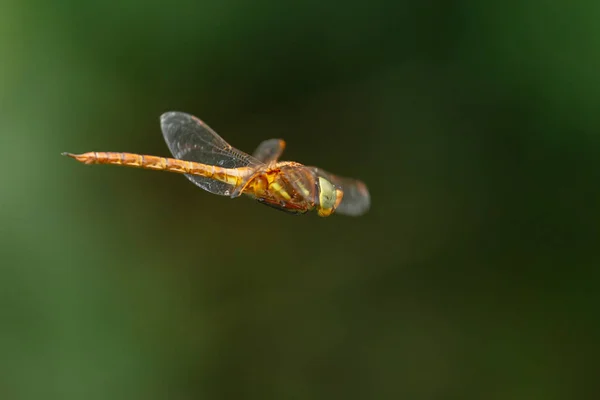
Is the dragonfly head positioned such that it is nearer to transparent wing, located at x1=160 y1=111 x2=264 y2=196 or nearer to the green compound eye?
the green compound eye

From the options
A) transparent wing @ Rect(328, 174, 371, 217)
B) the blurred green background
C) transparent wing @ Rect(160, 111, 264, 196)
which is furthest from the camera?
the blurred green background

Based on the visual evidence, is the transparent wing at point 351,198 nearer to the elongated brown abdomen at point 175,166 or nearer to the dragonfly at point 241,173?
the dragonfly at point 241,173

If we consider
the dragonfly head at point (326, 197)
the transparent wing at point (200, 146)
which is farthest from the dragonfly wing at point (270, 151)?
the dragonfly head at point (326, 197)

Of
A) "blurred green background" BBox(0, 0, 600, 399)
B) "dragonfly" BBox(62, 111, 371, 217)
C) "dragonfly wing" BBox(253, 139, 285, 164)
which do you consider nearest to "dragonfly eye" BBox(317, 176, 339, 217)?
"dragonfly" BBox(62, 111, 371, 217)

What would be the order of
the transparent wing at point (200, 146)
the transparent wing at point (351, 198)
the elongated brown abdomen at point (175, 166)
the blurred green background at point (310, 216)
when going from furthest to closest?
the blurred green background at point (310, 216)
the transparent wing at point (351, 198)
the transparent wing at point (200, 146)
the elongated brown abdomen at point (175, 166)

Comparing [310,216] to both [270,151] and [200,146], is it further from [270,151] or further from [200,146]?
[200,146]

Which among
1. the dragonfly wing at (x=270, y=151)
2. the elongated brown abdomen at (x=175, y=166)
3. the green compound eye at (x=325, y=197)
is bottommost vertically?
the green compound eye at (x=325, y=197)

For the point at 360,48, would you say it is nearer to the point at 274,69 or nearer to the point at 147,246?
the point at 274,69

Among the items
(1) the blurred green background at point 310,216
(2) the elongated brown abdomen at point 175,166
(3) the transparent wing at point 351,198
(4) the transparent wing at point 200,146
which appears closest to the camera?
(2) the elongated brown abdomen at point 175,166
